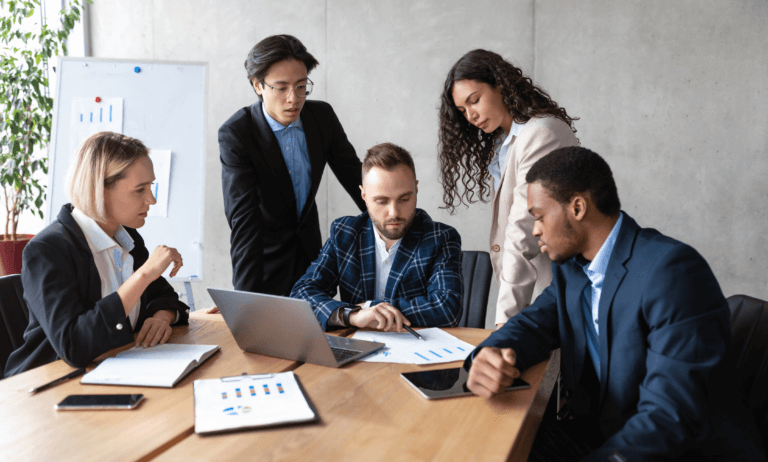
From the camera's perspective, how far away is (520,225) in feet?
5.97

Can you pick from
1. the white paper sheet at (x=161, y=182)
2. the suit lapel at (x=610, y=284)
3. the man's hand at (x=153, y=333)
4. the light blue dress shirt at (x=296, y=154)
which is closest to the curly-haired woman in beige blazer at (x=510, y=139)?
the suit lapel at (x=610, y=284)

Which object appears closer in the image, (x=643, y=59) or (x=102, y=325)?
(x=102, y=325)

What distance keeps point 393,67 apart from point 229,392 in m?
2.81

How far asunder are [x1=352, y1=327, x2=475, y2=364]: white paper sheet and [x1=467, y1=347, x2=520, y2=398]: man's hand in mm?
207

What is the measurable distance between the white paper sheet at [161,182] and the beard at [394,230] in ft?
Result: 5.12

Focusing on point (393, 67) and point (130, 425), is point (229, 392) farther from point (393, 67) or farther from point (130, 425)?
point (393, 67)

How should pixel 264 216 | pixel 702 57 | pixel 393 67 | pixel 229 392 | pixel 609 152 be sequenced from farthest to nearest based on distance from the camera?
1. pixel 393 67
2. pixel 609 152
3. pixel 702 57
4. pixel 264 216
5. pixel 229 392

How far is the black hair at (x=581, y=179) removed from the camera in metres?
1.28

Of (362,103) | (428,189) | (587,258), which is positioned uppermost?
(362,103)

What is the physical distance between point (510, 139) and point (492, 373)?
1.06 metres

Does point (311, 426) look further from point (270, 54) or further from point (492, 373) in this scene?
point (270, 54)

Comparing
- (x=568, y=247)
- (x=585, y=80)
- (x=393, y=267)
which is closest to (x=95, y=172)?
(x=393, y=267)

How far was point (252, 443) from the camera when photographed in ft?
3.21

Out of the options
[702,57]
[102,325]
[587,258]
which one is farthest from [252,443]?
[702,57]
